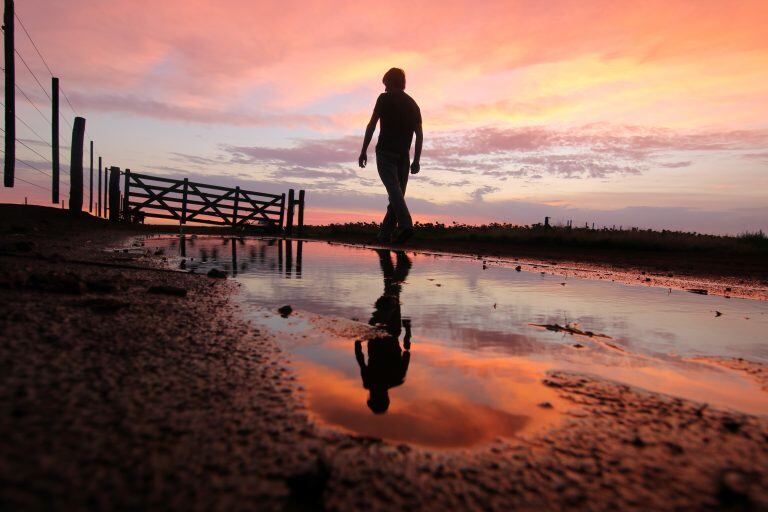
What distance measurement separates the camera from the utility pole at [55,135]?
57.2 ft

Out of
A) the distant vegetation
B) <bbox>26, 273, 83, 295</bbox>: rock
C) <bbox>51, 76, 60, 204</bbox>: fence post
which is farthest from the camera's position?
<bbox>51, 76, 60, 204</bbox>: fence post

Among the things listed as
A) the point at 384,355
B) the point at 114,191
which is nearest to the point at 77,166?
the point at 114,191

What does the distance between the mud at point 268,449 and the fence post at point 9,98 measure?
1599 centimetres

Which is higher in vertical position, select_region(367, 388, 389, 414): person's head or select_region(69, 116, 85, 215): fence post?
select_region(69, 116, 85, 215): fence post

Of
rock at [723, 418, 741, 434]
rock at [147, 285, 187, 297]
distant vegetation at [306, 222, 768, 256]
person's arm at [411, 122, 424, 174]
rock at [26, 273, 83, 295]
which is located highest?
person's arm at [411, 122, 424, 174]

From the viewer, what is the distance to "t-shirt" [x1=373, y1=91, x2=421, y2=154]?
7.66 meters

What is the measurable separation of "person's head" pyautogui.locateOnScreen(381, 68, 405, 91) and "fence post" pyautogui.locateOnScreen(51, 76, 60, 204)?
16.0m

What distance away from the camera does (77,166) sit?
1656 centimetres

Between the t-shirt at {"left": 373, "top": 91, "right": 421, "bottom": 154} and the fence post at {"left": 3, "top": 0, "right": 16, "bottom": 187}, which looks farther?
the fence post at {"left": 3, "top": 0, "right": 16, "bottom": 187}

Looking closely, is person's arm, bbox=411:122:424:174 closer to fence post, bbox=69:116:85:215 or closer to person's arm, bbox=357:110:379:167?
person's arm, bbox=357:110:379:167

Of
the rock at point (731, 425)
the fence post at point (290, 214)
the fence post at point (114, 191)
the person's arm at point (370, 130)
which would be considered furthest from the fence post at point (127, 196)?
the rock at point (731, 425)

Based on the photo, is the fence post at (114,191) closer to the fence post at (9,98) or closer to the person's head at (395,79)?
the fence post at (9,98)

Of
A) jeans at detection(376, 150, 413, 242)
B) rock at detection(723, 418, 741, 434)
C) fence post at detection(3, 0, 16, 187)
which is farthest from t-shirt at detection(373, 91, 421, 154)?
fence post at detection(3, 0, 16, 187)

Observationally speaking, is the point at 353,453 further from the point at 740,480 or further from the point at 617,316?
the point at 617,316
